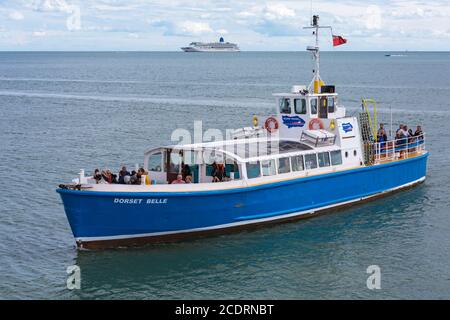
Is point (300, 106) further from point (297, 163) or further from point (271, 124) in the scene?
point (297, 163)

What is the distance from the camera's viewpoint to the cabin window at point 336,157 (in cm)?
2709

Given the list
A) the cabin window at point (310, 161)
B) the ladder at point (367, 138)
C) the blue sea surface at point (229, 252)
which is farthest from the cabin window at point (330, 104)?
the blue sea surface at point (229, 252)

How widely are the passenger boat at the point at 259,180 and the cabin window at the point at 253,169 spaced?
0.13 ft

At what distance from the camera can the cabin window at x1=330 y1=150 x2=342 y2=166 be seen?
27.1 metres

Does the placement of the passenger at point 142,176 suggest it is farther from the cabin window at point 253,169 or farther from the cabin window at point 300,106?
the cabin window at point 300,106

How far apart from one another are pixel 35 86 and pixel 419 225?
85796 mm

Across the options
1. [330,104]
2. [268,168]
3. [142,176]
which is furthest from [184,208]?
[330,104]

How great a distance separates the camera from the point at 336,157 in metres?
27.3

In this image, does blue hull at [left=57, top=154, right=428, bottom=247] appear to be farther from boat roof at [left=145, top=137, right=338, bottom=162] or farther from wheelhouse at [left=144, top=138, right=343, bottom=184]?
boat roof at [left=145, top=137, right=338, bottom=162]
